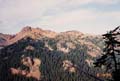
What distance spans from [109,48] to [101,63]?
1.28m

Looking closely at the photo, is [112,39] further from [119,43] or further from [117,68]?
[117,68]

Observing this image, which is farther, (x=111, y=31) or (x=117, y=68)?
(x=117, y=68)

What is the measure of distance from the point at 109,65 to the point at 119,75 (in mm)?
1430

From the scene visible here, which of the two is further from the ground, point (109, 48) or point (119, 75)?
point (109, 48)

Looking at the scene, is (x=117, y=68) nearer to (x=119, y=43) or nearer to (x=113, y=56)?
(x=113, y=56)

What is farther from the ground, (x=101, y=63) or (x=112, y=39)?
(x=112, y=39)

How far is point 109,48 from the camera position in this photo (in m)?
17.3

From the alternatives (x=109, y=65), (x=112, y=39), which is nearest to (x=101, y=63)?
(x=109, y=65)

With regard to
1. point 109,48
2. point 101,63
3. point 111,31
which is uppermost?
point 111,31

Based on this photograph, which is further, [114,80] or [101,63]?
[101,63]

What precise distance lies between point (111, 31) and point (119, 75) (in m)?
3.13

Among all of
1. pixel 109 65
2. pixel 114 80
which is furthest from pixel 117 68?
pixel 114 80

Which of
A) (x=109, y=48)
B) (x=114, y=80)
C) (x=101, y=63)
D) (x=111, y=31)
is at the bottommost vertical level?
(x=114, y=80)

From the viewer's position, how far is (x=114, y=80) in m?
15.8
